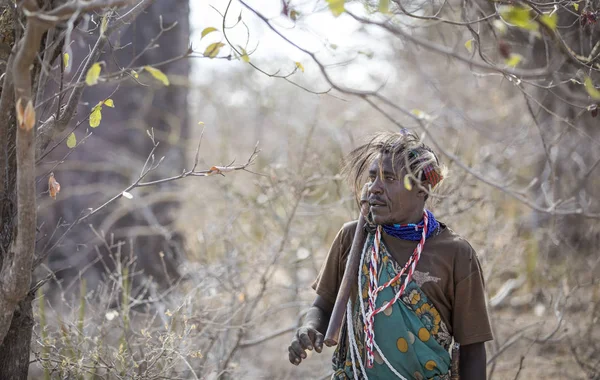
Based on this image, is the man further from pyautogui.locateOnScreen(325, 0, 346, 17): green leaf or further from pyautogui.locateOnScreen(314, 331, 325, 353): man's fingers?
pyautogui.locateOnScreen(325, 0, 346, 17): green leaf

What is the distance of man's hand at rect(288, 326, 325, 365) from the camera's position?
2.34m

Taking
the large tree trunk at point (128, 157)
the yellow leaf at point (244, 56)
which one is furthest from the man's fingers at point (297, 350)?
the large tree trunk at point (128, 157)

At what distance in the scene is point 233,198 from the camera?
5.48 metres

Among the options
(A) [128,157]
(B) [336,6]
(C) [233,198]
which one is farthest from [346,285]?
(A) [128,157]

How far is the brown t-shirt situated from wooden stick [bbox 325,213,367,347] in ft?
0.45

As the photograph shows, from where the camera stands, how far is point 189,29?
646cm

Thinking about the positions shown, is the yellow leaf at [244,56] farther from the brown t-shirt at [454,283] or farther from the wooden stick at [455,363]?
the wooden stick at [455,363]

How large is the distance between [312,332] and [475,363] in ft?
1.98

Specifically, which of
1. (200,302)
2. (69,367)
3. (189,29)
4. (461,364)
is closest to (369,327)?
(461,364)

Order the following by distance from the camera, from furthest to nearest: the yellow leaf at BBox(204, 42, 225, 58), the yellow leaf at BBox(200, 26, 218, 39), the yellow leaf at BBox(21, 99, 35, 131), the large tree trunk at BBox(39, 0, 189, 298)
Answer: the large tree trunk at BBox(39, 0, 189, 298), the yellow leaf at BBox(204, 42, 225, 58), the yellow leaf at BBox(200, 26, 218, 39), the yellow leaf at BBox(21, 99, 35, 131)

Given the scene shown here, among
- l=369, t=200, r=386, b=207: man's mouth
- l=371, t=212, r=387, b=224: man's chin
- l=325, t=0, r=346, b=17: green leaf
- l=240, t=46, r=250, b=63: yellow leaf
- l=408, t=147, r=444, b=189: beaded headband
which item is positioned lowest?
l=371, t=212, r=387, b=224: man's chin

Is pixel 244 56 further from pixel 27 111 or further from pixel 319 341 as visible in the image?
pixel 319 341

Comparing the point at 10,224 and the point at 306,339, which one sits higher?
the point at 10,224

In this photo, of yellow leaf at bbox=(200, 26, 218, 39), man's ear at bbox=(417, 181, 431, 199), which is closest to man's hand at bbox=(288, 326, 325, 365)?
man's ear at bbox=(417, 181, 431, 199)
